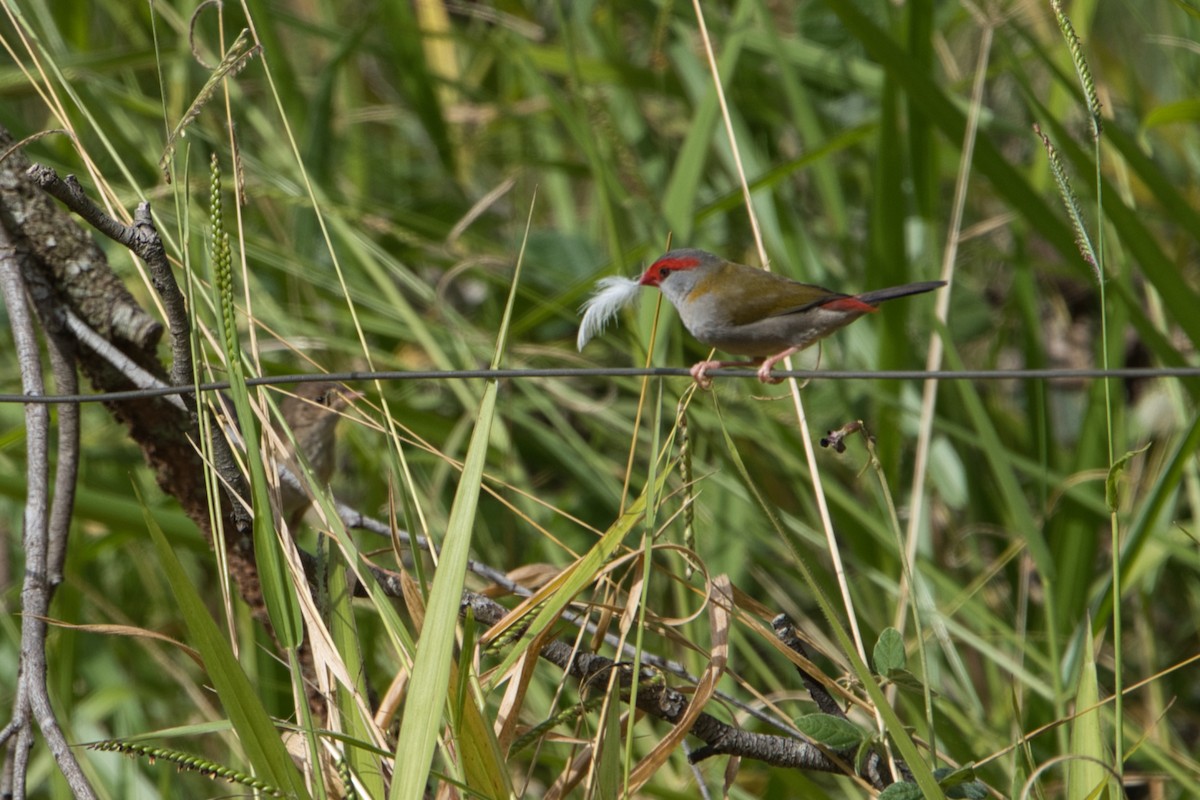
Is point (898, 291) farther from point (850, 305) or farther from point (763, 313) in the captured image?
point (763, 313)

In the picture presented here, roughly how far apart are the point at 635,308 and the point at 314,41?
342 cm

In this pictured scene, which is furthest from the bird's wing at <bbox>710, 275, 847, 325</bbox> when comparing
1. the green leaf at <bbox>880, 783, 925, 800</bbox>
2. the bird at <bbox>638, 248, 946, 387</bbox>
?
the green leaf at <bbox>880, 783, 925, 800</bbox>

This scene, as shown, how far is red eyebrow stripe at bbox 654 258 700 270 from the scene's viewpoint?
265cm

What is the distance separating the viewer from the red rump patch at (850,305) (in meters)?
2.22

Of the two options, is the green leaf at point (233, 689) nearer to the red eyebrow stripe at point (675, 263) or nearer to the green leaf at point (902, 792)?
the green leaf at point (902, 792)

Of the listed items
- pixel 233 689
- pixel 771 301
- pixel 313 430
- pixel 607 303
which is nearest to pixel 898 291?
pixel 771 301

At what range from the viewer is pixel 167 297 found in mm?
1625

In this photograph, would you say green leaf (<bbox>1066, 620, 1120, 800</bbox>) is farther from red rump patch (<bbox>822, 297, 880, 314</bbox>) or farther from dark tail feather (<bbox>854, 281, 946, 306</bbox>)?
red rump patch (<bbox>822, 297, 880, 314</bbox>)

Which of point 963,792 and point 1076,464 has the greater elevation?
point 963,792

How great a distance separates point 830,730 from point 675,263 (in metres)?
1.33

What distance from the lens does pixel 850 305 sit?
7.48 feet

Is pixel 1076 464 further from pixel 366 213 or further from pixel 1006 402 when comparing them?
pixel 366 213

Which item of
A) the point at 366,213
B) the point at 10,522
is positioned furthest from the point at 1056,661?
the point at 10,522

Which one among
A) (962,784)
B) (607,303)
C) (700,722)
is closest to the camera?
(962,784)
